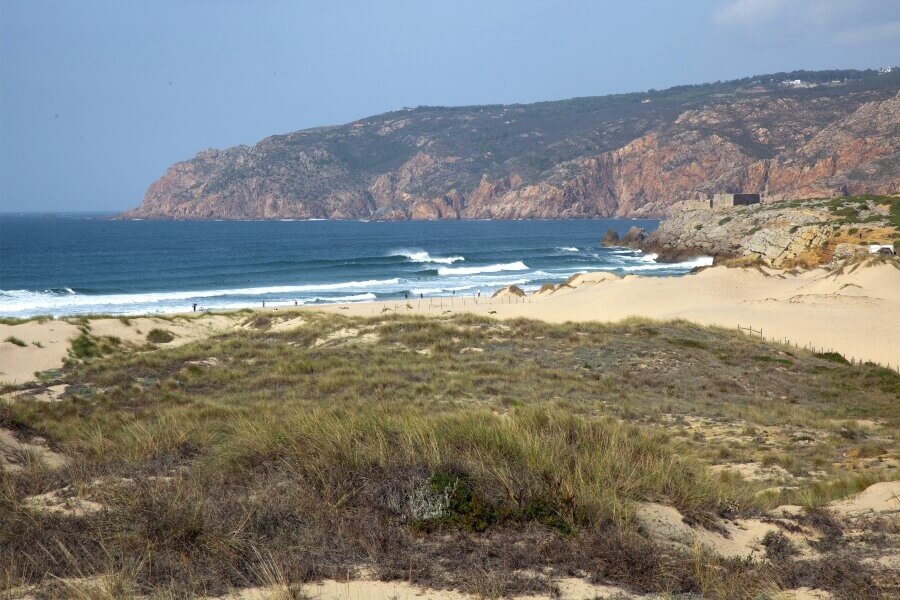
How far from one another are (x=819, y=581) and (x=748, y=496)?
2456mm

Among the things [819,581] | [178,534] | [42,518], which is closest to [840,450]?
[819,581]

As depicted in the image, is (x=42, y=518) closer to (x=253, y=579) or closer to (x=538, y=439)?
(x=253, y=579)

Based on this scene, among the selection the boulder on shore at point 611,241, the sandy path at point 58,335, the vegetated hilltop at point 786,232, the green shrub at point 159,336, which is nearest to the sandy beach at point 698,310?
the sandy path at point 58,335

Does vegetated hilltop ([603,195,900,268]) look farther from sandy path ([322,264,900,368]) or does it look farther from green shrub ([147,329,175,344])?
green shrub ([147,329,175,344])

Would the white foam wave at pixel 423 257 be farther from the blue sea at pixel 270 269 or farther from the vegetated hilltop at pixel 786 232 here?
the vegetated hilltop at pixel 786 232

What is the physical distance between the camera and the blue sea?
5175cm

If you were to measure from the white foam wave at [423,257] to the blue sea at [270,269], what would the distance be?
12 cm

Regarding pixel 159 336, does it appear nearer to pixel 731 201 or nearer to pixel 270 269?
pixel 270 269

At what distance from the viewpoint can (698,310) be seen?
34188 millimetres

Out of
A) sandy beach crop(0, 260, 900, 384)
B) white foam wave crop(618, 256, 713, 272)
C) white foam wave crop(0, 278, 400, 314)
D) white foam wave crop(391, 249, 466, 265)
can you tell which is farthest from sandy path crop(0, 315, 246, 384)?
white foam wave crop(391, 249, 466, 265)

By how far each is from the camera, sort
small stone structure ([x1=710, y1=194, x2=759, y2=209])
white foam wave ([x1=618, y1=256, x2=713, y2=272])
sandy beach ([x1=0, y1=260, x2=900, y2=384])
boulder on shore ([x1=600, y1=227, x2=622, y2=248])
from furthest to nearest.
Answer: boulder on shore ([x1=600, y1=227, x2=622, y2=248]) → small stone structure ([x1=710, y1=194, x2=759, y2=209]) → white foam wave ([x1=618, y1=256, x2=713, y2=272]) → sandy beach ([x1=0, y1=260, x2=900, y2=384])

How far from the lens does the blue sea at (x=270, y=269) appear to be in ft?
170

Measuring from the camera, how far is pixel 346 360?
63.7ft

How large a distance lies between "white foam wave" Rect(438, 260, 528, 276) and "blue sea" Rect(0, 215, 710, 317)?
11cm
